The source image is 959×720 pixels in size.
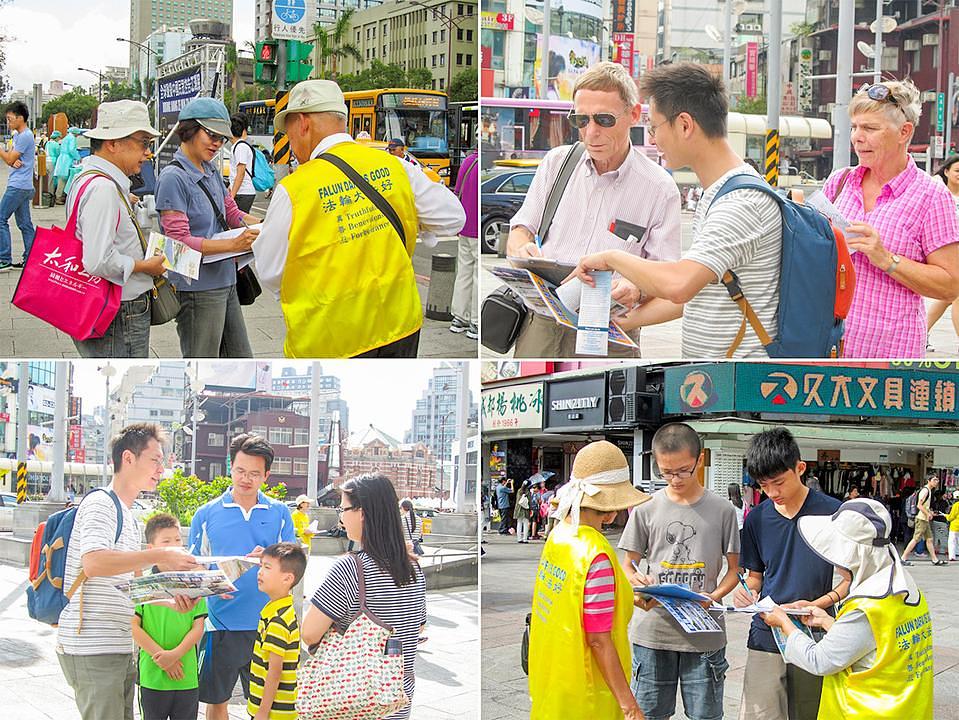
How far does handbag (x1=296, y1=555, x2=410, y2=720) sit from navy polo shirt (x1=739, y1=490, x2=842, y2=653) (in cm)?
121

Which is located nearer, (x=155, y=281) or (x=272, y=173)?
(x=155, y=281)

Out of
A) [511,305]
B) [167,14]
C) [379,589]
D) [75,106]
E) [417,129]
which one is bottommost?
[379,589]

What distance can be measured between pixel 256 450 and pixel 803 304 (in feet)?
6.67

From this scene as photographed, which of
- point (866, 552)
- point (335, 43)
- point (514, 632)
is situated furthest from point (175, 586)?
point (335, 43)

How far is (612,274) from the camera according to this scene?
3078 mm

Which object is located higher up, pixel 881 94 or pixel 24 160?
pixel 24 160

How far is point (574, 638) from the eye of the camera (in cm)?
273

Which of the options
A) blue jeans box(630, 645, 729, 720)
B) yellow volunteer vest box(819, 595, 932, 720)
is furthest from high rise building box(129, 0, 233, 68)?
yellow volunteer vest box(819, 595, 932, 720)

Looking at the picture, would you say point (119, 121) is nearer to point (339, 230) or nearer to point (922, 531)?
point (339, 230)

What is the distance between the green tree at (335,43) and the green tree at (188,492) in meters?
5.83

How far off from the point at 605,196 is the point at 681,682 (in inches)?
63.1

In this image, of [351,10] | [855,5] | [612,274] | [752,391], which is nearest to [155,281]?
[612,274]

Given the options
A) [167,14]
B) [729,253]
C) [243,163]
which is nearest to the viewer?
[729,253]

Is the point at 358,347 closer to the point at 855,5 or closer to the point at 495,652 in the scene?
the point at 495,652
